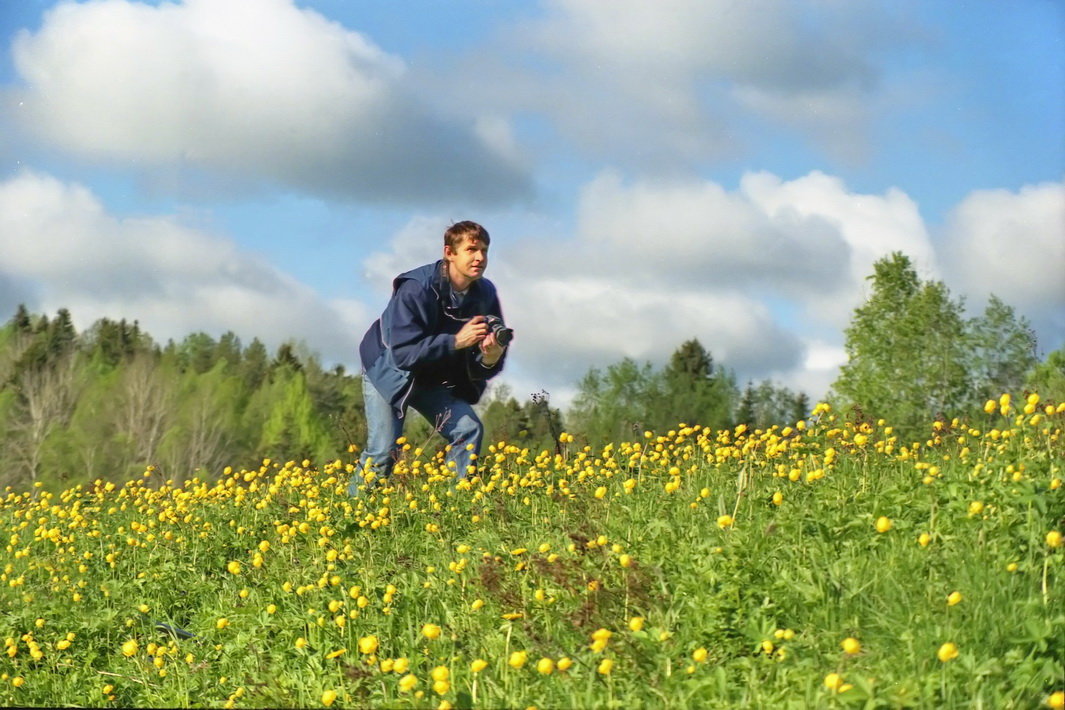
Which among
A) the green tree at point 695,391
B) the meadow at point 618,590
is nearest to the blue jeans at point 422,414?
the meadow at point 618,590

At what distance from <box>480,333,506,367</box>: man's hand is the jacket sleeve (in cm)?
23

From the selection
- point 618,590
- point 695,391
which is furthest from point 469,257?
point 695,391

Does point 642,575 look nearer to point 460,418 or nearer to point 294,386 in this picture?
point 460,418

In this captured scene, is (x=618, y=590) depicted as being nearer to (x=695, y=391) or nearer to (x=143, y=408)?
(x=143, y=408)

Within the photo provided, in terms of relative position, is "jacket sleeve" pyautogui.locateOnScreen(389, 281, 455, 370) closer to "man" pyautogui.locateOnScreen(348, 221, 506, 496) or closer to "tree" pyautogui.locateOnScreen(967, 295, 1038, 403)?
"man" pyautogui.locateOnScreen(348, 221, 506, 496)

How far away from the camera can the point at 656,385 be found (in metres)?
64.6

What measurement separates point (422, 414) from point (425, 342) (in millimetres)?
649

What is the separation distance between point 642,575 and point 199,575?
146 inches

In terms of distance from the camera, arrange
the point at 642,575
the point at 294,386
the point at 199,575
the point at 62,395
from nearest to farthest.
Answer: the point at 642,575 < the point at 199,575 < the point at 62,395 < the point at 294,386

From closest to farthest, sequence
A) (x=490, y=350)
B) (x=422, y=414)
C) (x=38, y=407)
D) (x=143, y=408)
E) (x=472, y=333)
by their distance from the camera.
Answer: (x=472, y=333) < (x=490, y=350) < (x=422, y=414) < (x=38, y=407) < (x=143, y=408)

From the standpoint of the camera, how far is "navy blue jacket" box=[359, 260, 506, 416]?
26.5 ft

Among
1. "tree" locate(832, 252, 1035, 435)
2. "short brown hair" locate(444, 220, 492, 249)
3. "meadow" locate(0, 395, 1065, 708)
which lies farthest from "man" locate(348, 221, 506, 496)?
"tree" locate(832, 252, 1035, 435)

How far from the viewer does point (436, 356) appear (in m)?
8.01

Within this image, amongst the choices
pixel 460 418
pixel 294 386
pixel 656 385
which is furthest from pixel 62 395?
pixel 460 418
